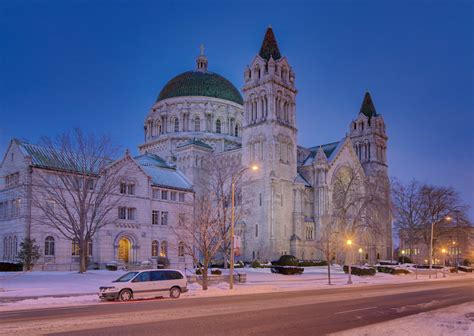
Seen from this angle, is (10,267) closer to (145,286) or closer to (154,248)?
(154,248)

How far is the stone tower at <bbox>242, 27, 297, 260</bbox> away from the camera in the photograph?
73.4m

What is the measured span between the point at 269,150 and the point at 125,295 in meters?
52.4

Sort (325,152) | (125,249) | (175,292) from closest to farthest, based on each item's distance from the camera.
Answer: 1. (175,292)
2. (125,249)
3. (325,152)

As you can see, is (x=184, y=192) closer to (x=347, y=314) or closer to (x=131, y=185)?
(x=131, y=185)

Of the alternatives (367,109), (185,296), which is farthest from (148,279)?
(367,109)

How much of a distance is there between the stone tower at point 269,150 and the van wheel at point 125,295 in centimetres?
4657

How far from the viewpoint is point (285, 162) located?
3063 inches

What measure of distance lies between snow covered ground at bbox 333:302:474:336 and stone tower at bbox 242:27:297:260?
53.6 meters

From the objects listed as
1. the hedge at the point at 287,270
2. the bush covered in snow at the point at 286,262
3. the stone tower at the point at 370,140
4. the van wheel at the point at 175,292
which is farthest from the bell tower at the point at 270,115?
the van wheel at the point at 175,292

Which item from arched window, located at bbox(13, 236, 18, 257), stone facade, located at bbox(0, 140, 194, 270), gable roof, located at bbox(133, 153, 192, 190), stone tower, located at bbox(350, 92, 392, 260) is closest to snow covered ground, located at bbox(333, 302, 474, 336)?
stone facade, located at bbox(0, 140, 194, 270)

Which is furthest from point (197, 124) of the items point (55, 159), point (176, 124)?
point (55, 159)

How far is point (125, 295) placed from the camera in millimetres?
24781

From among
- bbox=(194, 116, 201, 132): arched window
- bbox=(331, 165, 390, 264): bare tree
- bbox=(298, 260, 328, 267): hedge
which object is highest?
bbox=(194, 116, 201, 132): arched window

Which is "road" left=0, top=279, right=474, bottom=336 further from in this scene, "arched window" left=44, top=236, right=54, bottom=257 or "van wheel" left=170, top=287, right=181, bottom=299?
"arched window" left=44, top=236, right=54, bottom=257
